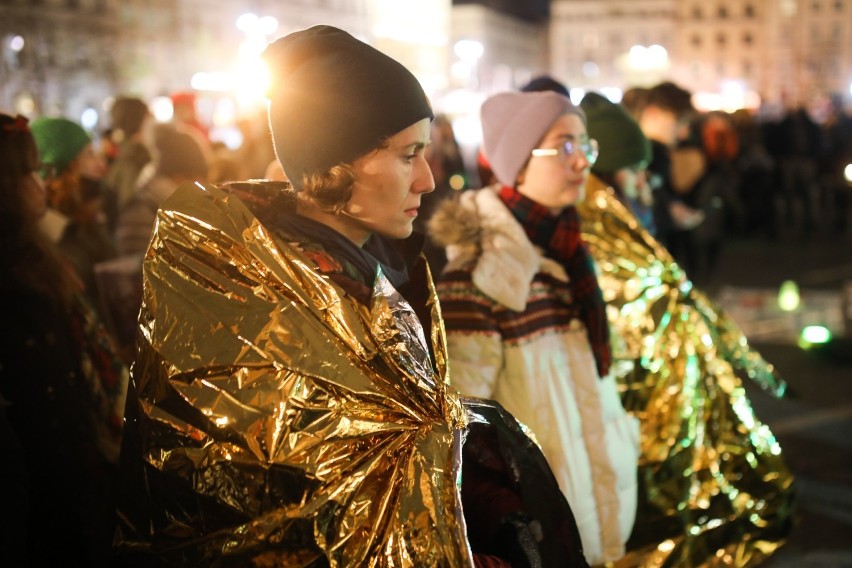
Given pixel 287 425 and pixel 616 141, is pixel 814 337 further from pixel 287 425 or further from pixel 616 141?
pixel 287 425

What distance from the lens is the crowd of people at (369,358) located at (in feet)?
5.88

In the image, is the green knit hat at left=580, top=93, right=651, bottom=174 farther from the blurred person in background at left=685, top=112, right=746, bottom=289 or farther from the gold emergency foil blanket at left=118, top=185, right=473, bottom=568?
the blurred person in background at left=685, top=112, right=746, bottom=289

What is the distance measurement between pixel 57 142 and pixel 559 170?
2395mm

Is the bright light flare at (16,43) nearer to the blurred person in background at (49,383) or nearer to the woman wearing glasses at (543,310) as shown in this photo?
the blurred person in background at (49,383)

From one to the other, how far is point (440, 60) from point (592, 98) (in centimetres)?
2960

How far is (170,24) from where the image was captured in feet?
105

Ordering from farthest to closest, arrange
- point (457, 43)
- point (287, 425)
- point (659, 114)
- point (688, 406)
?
point (457, 43) < point (659, 114) < point (688, 406) < point (287, 425)

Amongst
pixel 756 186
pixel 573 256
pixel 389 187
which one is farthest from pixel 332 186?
pixel 756 186

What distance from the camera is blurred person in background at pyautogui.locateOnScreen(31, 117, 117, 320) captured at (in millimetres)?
4285

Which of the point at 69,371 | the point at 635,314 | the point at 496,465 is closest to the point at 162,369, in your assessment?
the point at 496,465

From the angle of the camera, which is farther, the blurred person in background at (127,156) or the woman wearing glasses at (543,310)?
the blurred person in background at (127,156)

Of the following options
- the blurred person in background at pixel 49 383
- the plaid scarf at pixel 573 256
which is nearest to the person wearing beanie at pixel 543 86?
the plaid scarf at pixel 573 256

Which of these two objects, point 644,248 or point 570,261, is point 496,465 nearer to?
point 570,261

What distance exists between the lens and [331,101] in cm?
199
